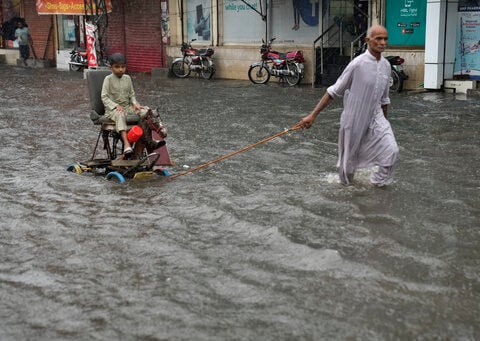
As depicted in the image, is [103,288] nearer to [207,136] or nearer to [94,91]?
[94,91]

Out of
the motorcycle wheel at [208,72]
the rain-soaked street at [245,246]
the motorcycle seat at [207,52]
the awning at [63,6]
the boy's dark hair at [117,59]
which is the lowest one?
the rain-soaked street at [245,246]

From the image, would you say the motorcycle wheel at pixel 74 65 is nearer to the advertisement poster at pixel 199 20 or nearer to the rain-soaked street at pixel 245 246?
the advertisement poster at pixel 199 20

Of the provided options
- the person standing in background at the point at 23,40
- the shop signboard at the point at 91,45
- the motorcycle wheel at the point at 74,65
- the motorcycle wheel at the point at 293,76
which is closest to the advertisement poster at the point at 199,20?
the shop signboard at the point at 91,45

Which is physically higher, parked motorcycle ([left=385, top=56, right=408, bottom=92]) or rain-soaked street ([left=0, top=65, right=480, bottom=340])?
parked motorcycle ([left=385, top=56, right=408, bottom=92])

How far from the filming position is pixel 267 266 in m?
4.94

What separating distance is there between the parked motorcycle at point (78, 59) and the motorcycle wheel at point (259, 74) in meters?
8.66

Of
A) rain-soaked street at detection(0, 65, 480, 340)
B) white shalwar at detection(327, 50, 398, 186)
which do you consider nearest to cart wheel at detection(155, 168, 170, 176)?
rain-soaked street at detection(0, 65, 480, 340)

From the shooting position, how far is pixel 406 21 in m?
16.9

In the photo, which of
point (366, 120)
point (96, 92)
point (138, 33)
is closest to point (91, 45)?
point (138, 33)

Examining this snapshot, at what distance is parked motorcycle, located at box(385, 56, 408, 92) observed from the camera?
1602cm

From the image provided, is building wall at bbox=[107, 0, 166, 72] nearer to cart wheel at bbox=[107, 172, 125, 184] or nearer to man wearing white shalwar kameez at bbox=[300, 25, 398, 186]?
cart wheel at bbox=[107, 172, 125, 184]

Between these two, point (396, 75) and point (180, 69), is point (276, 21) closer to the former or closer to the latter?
point (180, 69)

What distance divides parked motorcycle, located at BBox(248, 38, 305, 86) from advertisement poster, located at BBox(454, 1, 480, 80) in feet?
13.9

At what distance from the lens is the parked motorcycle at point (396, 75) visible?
52.5ft
